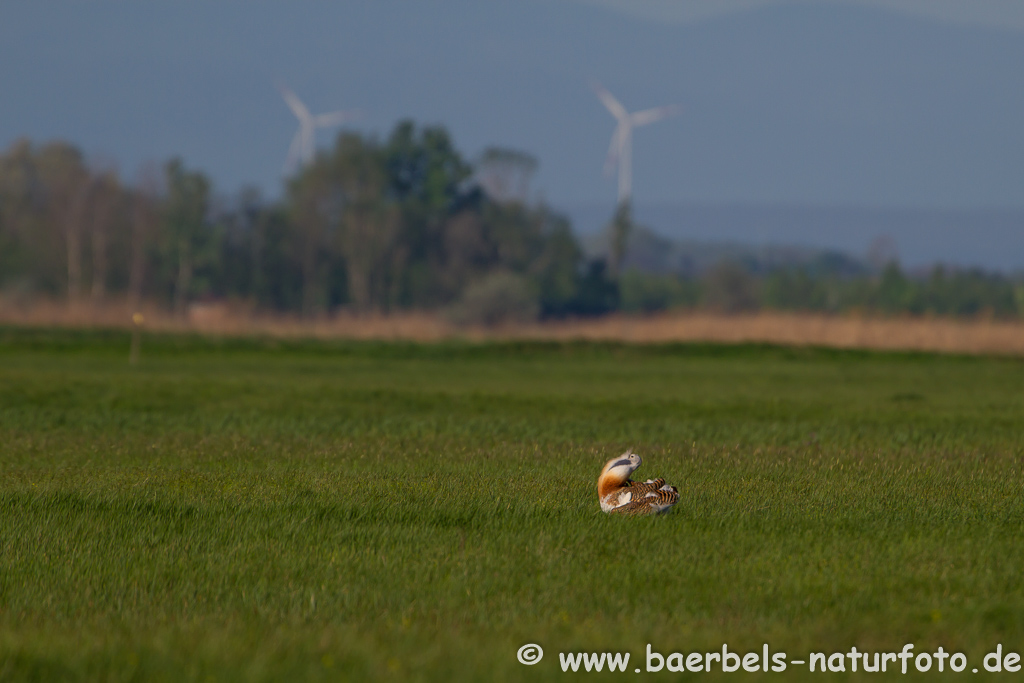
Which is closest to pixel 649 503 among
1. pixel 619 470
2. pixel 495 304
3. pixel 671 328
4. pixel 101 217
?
pixel 619 470

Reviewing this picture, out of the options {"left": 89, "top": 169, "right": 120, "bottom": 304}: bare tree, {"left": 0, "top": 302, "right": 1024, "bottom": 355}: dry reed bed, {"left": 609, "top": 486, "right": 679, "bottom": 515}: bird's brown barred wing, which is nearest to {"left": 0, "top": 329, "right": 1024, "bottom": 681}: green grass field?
{"left": 609, "top": 486, "right": 679, "bottom": 515}: bird's brown barred wing

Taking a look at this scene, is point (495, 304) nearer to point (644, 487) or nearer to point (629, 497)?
point (644, 487)

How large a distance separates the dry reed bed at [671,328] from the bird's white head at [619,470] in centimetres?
4036

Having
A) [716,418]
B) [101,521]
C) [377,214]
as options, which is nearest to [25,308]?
[377,214]

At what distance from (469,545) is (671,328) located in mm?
44625

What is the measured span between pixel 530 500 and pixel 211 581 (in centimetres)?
321

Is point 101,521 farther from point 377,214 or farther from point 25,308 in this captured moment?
point 377,214

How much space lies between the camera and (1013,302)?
314ft

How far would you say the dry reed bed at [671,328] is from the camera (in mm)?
48125

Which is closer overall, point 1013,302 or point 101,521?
point 101,521

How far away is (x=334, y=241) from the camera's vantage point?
84.4 m

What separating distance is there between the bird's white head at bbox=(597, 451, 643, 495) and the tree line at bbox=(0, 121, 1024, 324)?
64.4 meters

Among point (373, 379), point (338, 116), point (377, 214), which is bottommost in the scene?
point (373, 379)

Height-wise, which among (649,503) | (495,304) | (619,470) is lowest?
(649,503)
